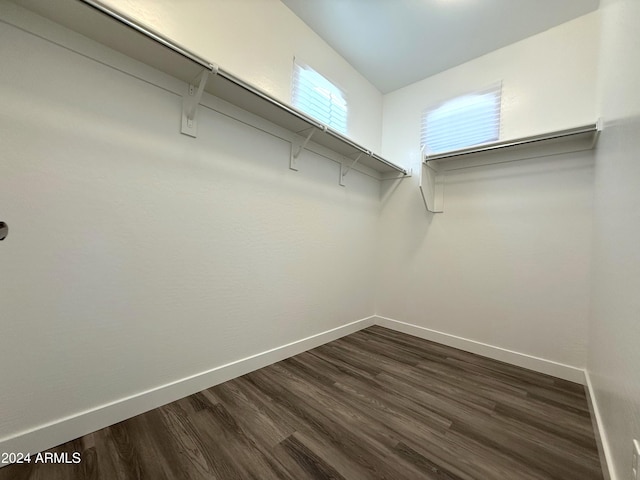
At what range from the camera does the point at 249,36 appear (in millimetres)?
1825

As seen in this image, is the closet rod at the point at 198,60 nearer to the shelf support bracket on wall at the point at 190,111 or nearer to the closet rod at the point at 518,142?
the shelf support bracket on wall at the point at 190,111

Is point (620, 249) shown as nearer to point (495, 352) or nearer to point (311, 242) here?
point (495, 352)

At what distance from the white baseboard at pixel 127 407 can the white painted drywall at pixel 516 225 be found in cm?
171

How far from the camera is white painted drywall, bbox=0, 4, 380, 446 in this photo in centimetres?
106

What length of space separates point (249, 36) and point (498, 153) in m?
2.33

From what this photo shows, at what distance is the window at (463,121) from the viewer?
2379mm

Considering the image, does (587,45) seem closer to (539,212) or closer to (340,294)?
(539,212)

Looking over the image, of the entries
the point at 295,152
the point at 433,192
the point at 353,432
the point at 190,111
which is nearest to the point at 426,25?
the point at 433,192

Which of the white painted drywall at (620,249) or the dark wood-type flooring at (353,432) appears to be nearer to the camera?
the white painted drywall at (620,249)

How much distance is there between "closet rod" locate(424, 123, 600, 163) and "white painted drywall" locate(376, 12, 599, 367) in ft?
0.88

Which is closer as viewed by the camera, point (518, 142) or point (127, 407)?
point (127, 407)

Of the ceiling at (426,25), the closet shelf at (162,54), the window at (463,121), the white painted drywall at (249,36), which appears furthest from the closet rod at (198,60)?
the window at (463,121)

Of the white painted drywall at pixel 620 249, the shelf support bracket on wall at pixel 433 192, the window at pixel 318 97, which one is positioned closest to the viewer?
the white painted drywall at pixel 620 249

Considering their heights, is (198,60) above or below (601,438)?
above
